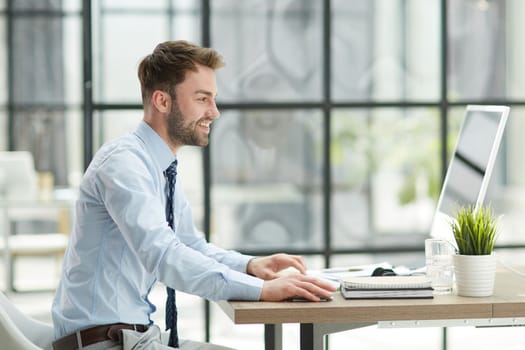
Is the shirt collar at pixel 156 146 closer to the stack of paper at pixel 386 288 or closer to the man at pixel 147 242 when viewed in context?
the man at pixel 147 242

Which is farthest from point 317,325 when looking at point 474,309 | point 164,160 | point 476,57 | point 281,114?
point 476,57

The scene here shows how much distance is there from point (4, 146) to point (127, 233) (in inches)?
147

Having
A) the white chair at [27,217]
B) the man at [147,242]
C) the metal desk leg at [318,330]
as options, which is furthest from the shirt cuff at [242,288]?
the white chair at [27,217]

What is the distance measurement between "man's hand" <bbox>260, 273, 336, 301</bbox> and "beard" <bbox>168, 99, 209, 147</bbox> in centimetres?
52

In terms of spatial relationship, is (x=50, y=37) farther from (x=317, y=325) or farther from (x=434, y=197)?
(x=317, y=325)

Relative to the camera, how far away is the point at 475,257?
9.15 ft

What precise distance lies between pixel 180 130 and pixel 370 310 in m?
0.79

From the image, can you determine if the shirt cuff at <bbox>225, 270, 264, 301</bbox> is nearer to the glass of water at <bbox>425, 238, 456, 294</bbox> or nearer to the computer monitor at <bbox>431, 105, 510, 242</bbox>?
the glass of water at <bbox>425, 238, 456, 294</bbox>

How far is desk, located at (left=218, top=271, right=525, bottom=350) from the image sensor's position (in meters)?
2.56

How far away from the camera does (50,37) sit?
19.2 ft

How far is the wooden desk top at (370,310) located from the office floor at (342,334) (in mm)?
2049

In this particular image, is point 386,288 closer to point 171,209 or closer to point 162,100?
point 171,209

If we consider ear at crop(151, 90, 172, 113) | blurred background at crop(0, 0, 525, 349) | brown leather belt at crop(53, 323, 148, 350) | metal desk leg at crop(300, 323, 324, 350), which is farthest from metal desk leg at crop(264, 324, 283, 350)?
blurred background at crop(0, 0, 525, 349)

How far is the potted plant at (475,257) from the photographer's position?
2779 mm
